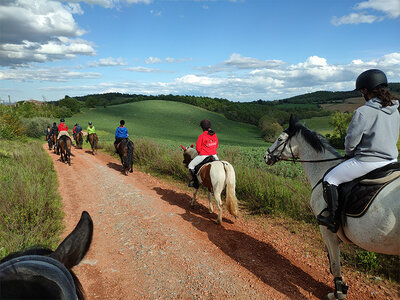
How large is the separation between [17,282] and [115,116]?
63.2 metres

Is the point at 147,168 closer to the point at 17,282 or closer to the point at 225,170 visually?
the point at 225,170

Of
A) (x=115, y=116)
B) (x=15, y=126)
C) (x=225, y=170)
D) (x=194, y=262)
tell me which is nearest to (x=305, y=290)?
(x=194, y=262)

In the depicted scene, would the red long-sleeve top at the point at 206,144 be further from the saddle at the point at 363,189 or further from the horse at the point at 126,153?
the horse at the point at 126,153

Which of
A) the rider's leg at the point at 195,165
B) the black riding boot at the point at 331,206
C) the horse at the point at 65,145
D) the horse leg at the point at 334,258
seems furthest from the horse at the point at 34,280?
the horse at the point at 65,145

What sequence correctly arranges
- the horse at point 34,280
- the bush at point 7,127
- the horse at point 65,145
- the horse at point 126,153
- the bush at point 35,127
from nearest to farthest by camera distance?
the horse at point 34,280
the bush at point 7,127
the horse at point 126,153
the horse at point 65,145
the bush at point 35,127

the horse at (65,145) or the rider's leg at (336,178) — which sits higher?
the rider's leg at (336,178)

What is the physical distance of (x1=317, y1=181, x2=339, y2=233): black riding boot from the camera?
Result: 3.41 m

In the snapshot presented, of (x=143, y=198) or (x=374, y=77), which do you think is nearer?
(x=374, y=77)

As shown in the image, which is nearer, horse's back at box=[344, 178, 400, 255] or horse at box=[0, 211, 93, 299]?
horse at box=[0, 211, 93, 299]

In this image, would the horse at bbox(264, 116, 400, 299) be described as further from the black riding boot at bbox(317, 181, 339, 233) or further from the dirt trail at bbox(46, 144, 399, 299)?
the dirt trail at bbox(46, 144, 399, 299)

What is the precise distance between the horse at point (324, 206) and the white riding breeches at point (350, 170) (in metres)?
0.28

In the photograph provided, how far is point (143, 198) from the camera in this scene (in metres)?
8.41

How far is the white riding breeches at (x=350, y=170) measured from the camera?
3211mm

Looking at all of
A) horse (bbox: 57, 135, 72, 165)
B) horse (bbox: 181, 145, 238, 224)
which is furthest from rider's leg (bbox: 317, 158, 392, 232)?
horse (bbox: 57, 135, 72, 165)
